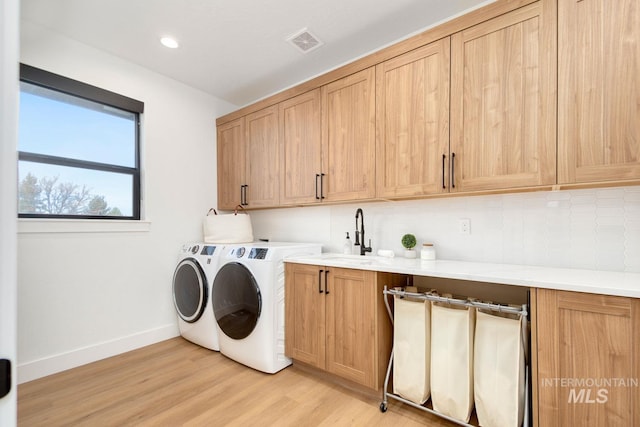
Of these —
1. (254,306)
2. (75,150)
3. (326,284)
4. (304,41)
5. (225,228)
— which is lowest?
(254,306)

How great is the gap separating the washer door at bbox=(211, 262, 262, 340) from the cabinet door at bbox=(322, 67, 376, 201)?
36.6 inches

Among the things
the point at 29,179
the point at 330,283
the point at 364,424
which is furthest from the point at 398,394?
the point at 29,179

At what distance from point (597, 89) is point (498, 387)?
152 centimetres

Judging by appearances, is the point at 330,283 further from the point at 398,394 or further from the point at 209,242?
the point at 209,242

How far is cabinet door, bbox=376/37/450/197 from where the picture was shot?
1842mm

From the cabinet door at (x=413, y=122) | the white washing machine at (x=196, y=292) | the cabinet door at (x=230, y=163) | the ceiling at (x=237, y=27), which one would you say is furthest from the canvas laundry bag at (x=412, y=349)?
the cabinet door at (x=230, y=163)

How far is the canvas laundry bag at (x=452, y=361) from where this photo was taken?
5.01ft

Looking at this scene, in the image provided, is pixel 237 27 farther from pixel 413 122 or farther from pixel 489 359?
pixel 489 359

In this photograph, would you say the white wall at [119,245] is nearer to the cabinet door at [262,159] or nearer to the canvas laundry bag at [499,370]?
the cabinet door at [262,159]

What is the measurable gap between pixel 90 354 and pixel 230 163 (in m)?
2.11

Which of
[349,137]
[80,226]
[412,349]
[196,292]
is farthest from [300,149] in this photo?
[80,226]

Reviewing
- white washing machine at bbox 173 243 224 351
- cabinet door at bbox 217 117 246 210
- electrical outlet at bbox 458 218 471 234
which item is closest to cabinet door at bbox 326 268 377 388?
electrical outlet at bbox 458 218 471 234

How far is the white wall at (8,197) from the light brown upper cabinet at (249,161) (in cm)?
237

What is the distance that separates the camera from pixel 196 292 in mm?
2650
